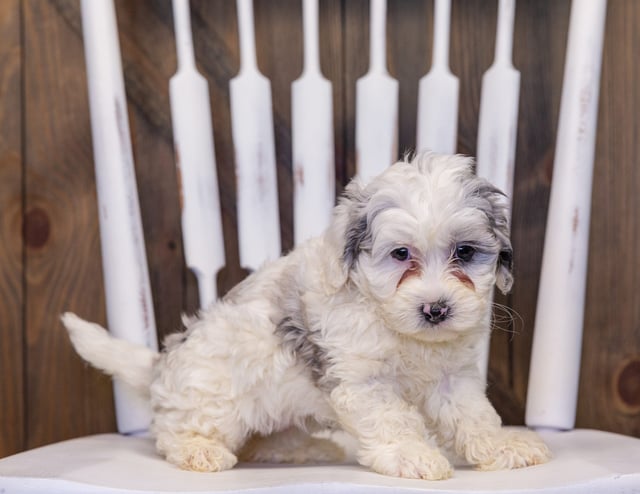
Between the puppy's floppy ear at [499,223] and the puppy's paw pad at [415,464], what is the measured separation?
26 centimetres

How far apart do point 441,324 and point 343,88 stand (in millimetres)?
731

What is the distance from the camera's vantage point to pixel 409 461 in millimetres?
1061

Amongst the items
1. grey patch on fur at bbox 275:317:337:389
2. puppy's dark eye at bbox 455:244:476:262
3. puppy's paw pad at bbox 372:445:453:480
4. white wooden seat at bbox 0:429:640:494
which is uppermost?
puppy's dark eye at bbox 455:244:476:262

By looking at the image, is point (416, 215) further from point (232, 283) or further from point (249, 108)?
point (232, 283)

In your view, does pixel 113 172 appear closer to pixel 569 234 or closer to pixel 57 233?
pixel 57 233

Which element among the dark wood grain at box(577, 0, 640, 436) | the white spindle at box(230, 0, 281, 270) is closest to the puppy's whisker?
the dark wood grain at box(577, 0, 640, 436)

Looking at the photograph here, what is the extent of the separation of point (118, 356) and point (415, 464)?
562mm

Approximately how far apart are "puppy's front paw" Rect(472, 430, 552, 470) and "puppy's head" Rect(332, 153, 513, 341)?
166 millimetres

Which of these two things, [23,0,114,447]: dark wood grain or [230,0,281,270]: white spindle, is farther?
[23,0,114,447]: dark wood grain

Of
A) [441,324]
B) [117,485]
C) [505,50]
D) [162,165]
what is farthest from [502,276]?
[162,165]

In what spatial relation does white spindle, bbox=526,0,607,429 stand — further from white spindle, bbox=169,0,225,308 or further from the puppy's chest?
white spindle, bbox=169,0,225,308

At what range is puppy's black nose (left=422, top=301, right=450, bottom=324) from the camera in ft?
3.52

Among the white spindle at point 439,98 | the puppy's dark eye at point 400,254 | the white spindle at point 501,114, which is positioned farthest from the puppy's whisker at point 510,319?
the puppy's dark eye at point 400,254

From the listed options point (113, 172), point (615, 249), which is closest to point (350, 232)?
point (113, 172)
